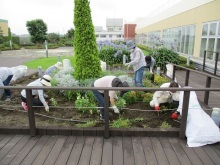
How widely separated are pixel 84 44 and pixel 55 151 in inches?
126

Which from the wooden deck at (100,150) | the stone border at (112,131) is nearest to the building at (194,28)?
the stone border at (112,131)

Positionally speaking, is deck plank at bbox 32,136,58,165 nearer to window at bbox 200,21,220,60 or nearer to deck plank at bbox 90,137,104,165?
deck plank at bbox 90,137,104,165

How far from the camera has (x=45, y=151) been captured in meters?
2.72

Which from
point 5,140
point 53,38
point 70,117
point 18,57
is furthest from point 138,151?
point 53,38

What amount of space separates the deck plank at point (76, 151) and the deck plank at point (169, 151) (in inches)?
48.5

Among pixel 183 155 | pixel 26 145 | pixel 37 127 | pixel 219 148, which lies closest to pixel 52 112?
pixel 37 127

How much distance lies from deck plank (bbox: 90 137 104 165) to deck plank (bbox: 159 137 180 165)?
3.08ft

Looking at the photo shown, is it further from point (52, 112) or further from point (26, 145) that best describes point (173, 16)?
point (26, 145)

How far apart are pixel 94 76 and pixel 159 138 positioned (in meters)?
2.82

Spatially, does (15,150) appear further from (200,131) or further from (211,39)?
(211,39)

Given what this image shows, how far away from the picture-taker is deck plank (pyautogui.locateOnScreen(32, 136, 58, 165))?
2510 mm

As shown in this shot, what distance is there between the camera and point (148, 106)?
4.27 m

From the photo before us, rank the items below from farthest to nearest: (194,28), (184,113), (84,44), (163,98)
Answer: (194,28) → (84,44) → (163,98) → (184,113)

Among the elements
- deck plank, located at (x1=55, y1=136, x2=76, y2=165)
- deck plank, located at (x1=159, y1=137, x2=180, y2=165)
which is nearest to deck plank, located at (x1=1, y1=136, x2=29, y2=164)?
deck plank, located at (x1=55, y1=136, x2=76, y2=165)
